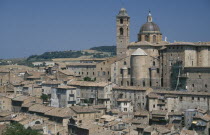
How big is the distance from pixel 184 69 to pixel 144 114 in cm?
991

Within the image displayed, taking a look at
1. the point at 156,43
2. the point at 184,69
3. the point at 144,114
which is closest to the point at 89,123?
the point at 144,114

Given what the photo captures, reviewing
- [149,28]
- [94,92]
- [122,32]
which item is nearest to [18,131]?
[94,92]

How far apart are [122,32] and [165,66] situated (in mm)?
14258

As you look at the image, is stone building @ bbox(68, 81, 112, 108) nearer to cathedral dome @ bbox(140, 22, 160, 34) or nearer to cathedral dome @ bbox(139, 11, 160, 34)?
cathedral dome @ bbox(139, 11, 160, 34)

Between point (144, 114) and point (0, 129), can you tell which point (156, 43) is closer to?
point (144, 114)

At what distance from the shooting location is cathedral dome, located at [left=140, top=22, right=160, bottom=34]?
7281 cm

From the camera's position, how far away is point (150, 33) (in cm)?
7244

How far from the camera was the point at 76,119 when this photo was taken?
5200 centimetres

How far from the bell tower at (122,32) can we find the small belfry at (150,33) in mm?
2308

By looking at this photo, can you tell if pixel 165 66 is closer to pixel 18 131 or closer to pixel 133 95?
pixel 133 95

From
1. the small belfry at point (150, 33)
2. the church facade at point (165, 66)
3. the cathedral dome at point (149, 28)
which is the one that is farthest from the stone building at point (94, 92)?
the cathedral dome at point (149, 28)

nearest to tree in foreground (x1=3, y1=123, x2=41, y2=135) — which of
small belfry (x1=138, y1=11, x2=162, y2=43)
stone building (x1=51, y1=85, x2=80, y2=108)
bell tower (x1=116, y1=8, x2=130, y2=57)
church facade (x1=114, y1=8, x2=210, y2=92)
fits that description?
stone building (x1=51, y1=85, x2=80, y2=108)

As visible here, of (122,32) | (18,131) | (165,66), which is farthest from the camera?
(122,32)

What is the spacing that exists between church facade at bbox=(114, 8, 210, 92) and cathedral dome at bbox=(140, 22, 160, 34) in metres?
2.45
